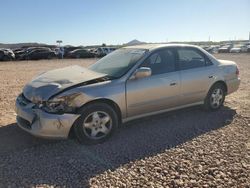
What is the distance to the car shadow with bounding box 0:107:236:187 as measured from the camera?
3840 millimetres

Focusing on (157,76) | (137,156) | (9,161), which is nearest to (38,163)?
(9,161)

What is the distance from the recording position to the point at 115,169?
13.1 feet

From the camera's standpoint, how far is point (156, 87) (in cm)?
548

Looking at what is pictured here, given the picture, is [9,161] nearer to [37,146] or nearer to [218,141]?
[37,146]

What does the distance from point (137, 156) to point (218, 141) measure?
1.48 metres

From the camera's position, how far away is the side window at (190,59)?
238 inches

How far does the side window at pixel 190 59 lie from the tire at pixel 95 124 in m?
1.90

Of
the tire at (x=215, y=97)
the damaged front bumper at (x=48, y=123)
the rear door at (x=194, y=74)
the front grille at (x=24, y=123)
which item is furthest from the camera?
the tire at (x=215, y=97)

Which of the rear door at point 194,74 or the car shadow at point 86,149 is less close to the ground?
the rear door at point 194,74

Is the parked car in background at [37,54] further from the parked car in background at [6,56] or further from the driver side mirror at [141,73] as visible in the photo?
the driver side mirror at [141,73]

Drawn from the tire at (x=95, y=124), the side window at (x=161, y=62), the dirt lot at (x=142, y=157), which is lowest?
the dirt lot at (x=142, y=157)

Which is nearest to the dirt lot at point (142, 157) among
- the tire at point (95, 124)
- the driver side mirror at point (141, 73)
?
the tire at point (95, 124)

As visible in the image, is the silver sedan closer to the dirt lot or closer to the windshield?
the windshield

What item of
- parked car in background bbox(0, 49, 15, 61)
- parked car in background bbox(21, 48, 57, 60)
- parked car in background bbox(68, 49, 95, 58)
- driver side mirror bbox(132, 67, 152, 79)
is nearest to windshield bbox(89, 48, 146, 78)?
driver side mirror bbox(132, 67, 152, 79)
